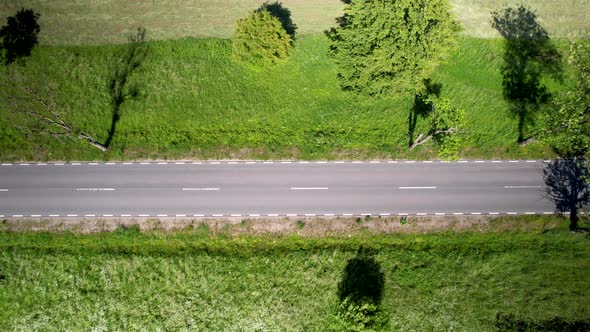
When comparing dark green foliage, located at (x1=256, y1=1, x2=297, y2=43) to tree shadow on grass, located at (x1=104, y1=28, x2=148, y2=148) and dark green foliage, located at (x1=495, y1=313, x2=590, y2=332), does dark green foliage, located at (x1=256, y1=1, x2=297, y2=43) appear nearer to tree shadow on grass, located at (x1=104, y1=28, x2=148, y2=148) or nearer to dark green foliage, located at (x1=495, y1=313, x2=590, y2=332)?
tree shadow on grass, located at (x1=104, y1=28, x2=148, y2=148)

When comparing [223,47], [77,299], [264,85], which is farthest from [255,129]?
[77,299]

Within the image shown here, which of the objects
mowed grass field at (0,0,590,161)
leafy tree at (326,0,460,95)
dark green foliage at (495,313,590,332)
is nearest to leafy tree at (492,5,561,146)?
mowed grass field at (0,0,590,161)

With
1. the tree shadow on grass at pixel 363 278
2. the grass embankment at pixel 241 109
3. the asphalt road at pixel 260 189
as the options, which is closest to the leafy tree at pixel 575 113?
the grass embankment at pixel 241 109

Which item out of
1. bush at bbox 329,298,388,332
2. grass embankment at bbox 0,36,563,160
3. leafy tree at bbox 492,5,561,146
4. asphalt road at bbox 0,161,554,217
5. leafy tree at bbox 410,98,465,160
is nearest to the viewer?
bush at bbox 329,298,388,332

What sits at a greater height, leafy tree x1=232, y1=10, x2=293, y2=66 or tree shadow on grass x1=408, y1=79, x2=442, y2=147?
leafy tree x1=232, y1=10, x2=293, y2=66

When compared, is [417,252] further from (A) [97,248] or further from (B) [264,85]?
(A) [97,248]

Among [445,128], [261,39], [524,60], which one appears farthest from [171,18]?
[524,60]

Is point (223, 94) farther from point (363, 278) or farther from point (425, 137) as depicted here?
point (363, 278)

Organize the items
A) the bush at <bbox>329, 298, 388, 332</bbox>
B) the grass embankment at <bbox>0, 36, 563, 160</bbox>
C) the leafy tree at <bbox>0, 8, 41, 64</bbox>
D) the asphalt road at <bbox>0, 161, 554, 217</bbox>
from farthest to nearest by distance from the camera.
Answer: the leafy tree at <bbox>0, 8, 41, 64</bbox>, the grass embankment at <bbox>0, 36, 563, 160</bbox>, the asphalt road at <bbox>0, 161, 554, 217</bbox>, the bush at <bbox>329, 298, 388, 332</bbox>
